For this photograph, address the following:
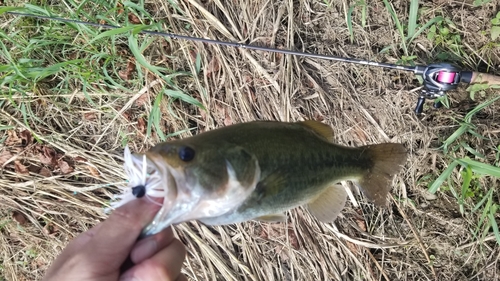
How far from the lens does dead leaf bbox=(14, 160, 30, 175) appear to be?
398 centimetres

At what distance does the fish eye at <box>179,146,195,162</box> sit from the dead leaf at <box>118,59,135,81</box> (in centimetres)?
236

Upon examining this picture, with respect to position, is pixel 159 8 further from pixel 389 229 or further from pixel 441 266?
pixel 441 266

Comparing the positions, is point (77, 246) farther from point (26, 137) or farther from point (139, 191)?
point (26, 137)

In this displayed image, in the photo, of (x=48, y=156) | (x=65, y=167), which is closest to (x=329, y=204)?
(x=65, y=167)

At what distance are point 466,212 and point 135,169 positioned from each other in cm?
295

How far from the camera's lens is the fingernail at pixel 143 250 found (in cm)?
184

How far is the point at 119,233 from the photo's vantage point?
5.64 ft

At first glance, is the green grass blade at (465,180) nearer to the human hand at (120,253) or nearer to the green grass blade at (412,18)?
the green grass blade at (412,18)

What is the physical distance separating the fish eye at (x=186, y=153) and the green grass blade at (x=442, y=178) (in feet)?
7.94

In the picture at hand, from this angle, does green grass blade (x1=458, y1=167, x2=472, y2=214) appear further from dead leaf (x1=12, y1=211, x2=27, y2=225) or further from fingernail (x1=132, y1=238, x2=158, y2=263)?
dead leaf (x1=12, y1=211, x2=27, y2=225)

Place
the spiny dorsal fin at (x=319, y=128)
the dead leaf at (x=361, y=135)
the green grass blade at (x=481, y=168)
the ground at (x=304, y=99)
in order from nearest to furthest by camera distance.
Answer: the spiny dorsal fin at (x=319, y=128)
the green grass blade at (x=481, y=168)
the ground at (x=304, y=99)
the dead leaf at (x=361, y=135)

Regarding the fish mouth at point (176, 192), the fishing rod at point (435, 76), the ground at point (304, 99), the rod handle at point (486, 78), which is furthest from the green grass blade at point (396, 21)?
the fish mouth at point (176, 192)

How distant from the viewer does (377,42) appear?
11.7ft

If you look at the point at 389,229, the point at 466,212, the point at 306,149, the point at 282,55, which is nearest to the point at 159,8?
the point at 282,55
